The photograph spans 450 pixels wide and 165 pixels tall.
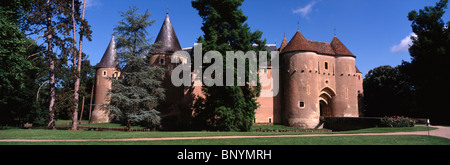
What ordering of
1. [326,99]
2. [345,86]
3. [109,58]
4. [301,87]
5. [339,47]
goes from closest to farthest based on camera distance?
[301,87]
[345,86]
[326,99]
[339,47]
[109,58]

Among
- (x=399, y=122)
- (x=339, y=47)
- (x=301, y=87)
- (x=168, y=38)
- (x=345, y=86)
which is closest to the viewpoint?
(x=399, y=122)

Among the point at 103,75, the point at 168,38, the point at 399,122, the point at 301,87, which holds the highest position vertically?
the point at 168,38

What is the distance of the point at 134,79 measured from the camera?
21.7 metres

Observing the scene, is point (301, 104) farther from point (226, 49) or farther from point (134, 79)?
point (134, 79)

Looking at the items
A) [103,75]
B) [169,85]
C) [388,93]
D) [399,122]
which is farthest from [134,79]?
[388,93]

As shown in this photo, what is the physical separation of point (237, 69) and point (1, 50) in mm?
14309

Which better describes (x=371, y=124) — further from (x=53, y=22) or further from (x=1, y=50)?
(x=53, y=22)

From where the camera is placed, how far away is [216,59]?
66.3 ft

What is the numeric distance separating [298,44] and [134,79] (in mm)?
19081

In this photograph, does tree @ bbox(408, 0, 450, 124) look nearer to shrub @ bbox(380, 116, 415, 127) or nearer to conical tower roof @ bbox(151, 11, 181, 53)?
shrub @ bbox(380, 116, 415, 127)

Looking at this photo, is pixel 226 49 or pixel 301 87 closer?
pixel 226 49

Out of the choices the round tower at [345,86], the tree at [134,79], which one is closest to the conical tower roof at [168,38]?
the tree at [134,79]

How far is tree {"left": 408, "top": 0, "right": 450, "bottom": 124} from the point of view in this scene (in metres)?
25.5
